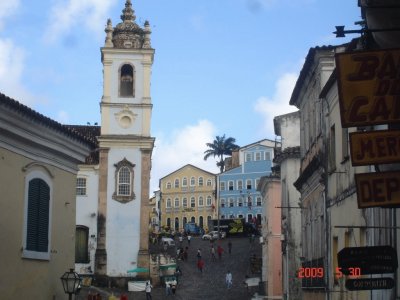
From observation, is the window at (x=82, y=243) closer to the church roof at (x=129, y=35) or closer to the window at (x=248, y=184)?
the church roof at (x=129, y=35)

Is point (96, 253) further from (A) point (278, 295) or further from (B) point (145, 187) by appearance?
(A) point (278, 295)

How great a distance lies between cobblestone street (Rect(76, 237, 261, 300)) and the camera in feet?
155

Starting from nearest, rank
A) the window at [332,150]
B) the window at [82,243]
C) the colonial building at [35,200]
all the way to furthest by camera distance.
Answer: the colonial building at [35,200] → the window at [332,150] → the window at [82,243]

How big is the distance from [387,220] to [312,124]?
12826mm

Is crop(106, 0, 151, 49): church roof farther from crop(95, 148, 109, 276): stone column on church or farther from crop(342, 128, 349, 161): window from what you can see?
crop(342, 128, 349, 161): window

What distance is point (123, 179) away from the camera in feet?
184

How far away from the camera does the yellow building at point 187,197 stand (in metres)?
114

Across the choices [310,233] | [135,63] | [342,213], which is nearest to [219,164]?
[135,63]

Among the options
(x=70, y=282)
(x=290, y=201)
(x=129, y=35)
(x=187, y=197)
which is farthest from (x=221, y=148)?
(x=70, y=282)

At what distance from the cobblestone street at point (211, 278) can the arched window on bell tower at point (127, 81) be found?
13613 millimetres

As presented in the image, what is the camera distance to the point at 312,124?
1102 inches

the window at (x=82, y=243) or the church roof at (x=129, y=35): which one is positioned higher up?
the church roof at (x=129, y=35)

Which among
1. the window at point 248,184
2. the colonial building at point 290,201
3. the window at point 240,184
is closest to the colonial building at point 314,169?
the colonial building at point 290,201

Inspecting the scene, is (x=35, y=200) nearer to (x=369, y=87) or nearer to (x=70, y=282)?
(x=70, y=282)
